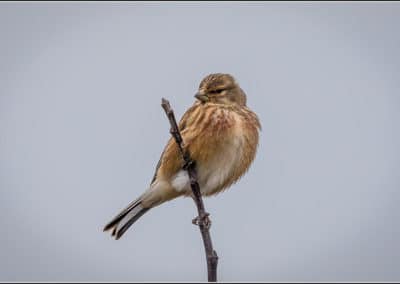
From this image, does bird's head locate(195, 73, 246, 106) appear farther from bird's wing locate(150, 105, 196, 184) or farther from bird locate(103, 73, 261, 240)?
bird's wing locate(150, 105, 196, 184)

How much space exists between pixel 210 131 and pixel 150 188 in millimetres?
1037

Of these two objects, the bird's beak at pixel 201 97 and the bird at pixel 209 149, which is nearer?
the bird at pixel 209 149

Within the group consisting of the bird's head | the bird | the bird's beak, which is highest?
the bird's head

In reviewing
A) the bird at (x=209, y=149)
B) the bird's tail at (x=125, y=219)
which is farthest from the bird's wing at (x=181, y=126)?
the bird's tail at (x=125, y=219)

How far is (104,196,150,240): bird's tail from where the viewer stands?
830 centimetres

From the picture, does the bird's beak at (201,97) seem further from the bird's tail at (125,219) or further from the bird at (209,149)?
the bird's tail at (125,219)

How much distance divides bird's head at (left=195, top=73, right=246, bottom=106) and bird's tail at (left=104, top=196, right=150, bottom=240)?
52.9 inches

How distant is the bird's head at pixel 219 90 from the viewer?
827cm

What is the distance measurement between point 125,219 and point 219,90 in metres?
1.72

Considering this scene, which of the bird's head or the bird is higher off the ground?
the bird's head

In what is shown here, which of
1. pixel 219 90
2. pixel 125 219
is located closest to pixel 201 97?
pixel 219 90

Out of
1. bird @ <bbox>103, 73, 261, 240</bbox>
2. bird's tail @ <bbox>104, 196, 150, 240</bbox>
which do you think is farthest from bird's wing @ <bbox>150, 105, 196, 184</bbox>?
bird's tail @ <bbox>104, 196, 150, 240</bbox>

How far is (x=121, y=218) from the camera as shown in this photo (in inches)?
328

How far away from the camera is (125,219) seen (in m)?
8.37
